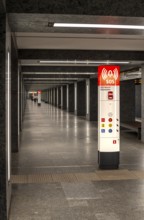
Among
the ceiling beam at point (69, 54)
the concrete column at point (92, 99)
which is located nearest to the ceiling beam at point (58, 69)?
the ceiling beam at point (69, 54)

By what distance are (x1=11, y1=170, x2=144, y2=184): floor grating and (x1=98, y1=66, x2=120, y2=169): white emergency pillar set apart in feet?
1.59

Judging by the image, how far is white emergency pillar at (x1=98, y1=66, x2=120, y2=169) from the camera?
9656mm

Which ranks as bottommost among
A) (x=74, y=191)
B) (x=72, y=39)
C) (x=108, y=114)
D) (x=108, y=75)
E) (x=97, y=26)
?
(x=74, y=191)

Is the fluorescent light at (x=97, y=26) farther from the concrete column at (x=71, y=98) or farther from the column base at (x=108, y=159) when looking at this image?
the concrete column at (x=71, y=98)

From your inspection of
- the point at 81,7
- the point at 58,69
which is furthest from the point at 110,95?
the point at 58,69

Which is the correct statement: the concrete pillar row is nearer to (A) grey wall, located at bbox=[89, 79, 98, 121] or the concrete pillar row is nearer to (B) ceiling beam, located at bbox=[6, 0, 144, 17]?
(A) grey wall, located at bbox=[89, 79, 98, 121]

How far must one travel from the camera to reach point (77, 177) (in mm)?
8844

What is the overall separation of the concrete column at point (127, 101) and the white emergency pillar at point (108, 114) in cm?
1411

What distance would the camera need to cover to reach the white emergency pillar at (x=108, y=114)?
31.7 feet

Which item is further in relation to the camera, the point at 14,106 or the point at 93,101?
the point at 93,101

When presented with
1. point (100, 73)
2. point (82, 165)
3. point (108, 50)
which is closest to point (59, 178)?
point (82, 165)

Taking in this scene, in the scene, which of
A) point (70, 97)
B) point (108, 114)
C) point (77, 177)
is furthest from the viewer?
point (70, 97)

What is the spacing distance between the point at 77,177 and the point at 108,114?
1952 mm

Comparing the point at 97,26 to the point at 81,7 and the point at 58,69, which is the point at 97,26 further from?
the point at 58,69
